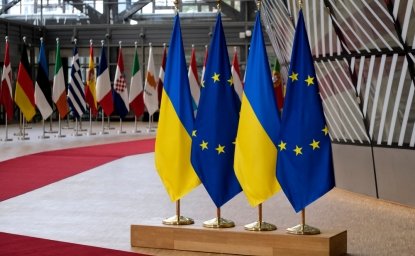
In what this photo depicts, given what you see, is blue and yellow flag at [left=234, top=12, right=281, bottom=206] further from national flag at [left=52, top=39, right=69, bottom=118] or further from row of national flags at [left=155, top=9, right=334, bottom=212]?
national flag at [left=52, top=39, right=69, bottom=118]

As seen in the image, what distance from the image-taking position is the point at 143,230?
27.0 feet

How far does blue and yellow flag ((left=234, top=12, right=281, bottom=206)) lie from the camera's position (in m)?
7.85

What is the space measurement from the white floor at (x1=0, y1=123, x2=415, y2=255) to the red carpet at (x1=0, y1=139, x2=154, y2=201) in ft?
1.45

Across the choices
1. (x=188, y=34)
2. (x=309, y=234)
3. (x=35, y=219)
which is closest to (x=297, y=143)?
(x=309, y=234)

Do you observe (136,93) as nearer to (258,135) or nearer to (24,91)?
(24,91)

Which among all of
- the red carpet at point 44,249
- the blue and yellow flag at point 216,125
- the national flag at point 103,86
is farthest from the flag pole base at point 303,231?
the national flag at point 103,86

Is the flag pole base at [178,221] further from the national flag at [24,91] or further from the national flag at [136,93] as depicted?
the national flag at [136,93]

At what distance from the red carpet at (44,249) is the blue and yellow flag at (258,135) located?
141cm

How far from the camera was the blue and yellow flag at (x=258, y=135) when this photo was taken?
7.85m

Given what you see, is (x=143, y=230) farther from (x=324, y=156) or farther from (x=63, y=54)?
(x=63, y=54)

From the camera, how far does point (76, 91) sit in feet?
85.8

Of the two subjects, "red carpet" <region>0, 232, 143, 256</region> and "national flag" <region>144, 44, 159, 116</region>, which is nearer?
"red carpet" <region>0, 232, 143, 256</region>

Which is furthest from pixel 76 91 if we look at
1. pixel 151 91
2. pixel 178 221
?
pixel 178 221

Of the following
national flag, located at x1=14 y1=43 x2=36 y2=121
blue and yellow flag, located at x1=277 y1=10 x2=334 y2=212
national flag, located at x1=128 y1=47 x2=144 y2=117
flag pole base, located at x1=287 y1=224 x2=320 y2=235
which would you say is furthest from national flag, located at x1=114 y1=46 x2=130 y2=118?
flag pole base, located at x1=287 y1=224 x2=320 y2=235
